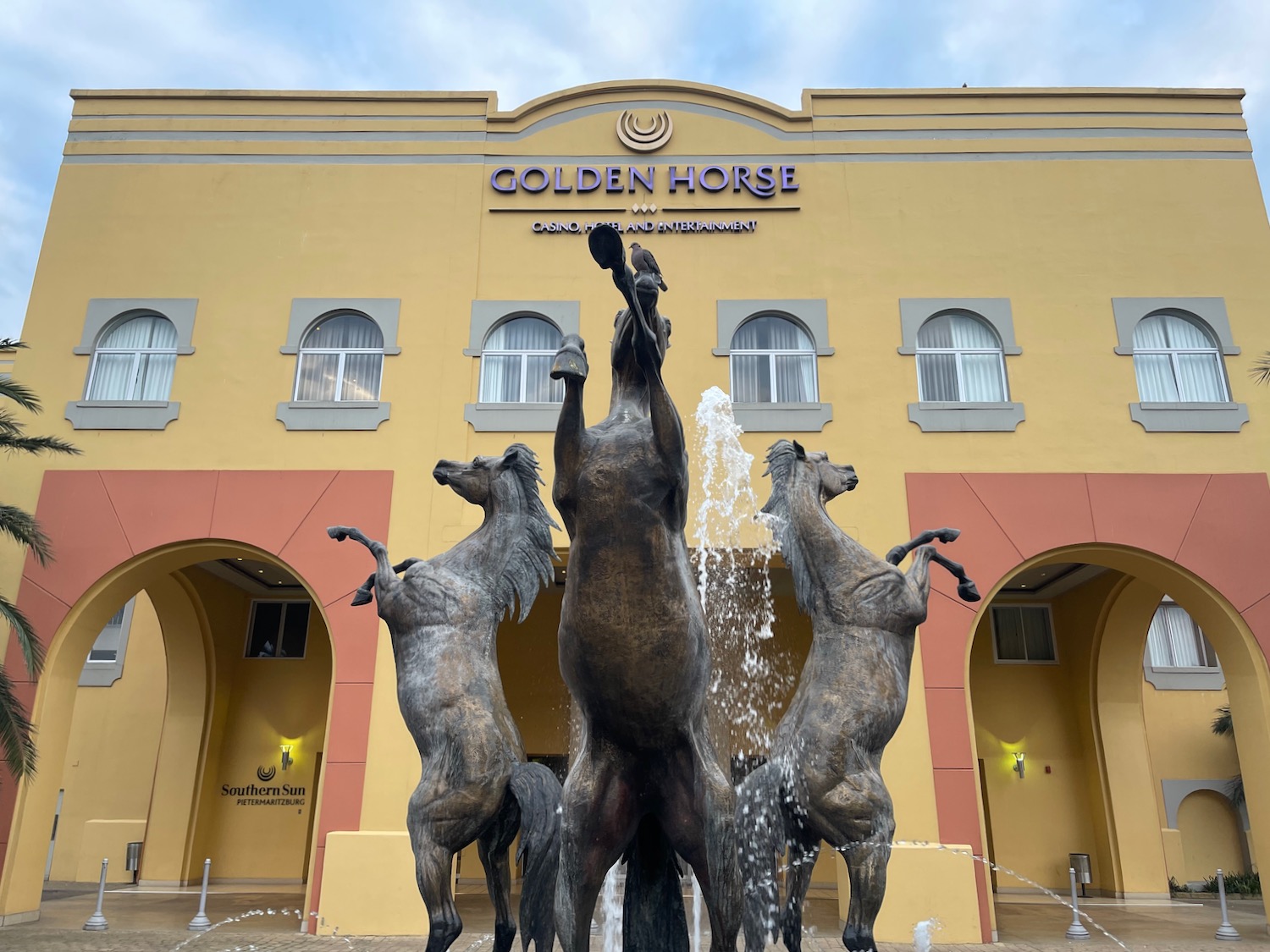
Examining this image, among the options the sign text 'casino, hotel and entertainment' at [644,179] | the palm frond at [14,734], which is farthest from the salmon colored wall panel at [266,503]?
the sign text 'casino, hotel and entertainment' at [644,179]

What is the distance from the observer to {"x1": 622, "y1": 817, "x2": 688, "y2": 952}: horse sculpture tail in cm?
435

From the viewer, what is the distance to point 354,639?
11.1 metres

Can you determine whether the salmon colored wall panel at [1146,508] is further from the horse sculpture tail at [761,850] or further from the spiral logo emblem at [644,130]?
the horse sculpture tail at [761,850]

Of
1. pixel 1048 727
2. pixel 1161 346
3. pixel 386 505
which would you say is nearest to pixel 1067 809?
pixel 1048 727

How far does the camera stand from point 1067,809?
52.0 ft

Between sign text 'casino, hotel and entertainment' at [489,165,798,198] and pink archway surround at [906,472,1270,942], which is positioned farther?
sign text 'casino, hotel and entertainment' at [489,165,798,198]

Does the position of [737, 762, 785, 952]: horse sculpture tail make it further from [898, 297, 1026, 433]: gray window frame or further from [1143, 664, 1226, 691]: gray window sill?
[1143, 664, 1226, 691]: gray window sill

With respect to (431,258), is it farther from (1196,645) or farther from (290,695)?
(1196,645)

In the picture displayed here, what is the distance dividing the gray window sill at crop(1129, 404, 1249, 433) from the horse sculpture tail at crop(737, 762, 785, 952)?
8952 millimetres

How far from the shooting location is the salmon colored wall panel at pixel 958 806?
33.8 feet

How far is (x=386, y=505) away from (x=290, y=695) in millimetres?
7275

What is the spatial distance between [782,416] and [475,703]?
7.48 metres

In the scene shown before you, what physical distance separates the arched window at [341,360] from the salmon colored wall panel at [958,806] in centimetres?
819

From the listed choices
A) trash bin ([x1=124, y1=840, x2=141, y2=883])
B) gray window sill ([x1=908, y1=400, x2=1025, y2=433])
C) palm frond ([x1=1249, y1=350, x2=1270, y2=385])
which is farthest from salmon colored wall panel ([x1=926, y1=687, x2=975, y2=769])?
trash bin ([x1=124, y1=840, x2=141, y2=883])
